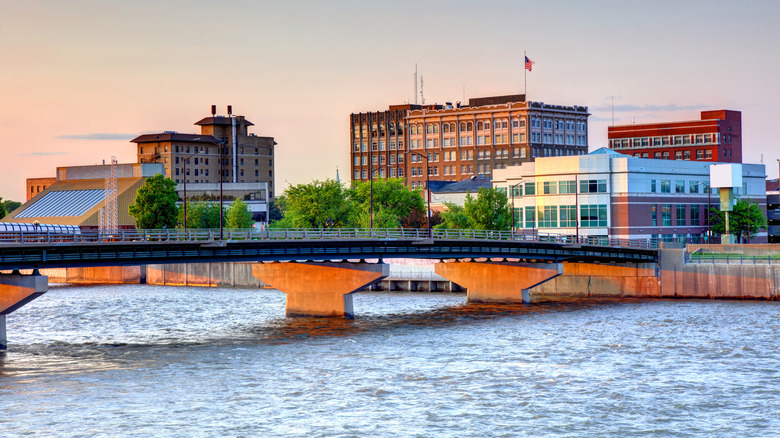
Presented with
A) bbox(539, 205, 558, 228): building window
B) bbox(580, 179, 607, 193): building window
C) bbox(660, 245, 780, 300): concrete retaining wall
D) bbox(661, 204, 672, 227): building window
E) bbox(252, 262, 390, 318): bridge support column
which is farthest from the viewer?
bbox(539, 205, 558, 228): building window

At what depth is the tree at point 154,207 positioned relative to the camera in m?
144

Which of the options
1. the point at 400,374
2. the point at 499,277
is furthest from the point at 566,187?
the point at 400,374

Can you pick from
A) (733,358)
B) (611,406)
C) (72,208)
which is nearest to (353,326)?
(733,358)

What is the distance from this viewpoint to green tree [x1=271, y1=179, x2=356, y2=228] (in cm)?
14288

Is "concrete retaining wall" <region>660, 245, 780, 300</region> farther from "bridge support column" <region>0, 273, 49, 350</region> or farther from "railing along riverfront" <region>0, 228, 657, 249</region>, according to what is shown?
"bridge support column" <region>0, 273, 49, 350</region>

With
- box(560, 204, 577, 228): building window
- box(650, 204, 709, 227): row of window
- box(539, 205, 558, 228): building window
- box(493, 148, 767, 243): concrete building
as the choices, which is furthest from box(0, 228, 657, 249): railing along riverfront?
box(650, 204, 709, 227): row of window

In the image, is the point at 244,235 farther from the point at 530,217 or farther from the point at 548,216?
the point at 530,217

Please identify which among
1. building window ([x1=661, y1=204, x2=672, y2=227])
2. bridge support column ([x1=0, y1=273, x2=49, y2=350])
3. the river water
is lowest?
the river water

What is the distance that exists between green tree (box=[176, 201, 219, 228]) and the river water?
228 ft

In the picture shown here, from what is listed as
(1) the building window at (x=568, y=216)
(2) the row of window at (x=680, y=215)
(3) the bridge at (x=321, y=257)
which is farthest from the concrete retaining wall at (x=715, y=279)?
(2) the row of window at (x=680, y=215)

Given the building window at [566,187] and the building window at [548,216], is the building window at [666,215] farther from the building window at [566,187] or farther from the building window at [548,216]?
the building window at [548,216]

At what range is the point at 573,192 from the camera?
123 metres

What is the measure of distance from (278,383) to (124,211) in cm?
12505

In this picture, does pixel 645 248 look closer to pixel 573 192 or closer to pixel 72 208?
pixel 573 192
